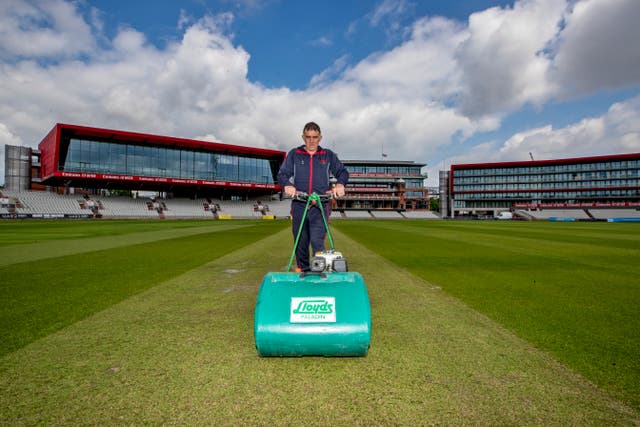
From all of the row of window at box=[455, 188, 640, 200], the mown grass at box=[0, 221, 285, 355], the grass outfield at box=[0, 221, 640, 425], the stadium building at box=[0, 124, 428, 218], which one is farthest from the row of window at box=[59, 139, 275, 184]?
the row of window at box=[455, 188, 640, 200]

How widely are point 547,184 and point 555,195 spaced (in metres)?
3.70

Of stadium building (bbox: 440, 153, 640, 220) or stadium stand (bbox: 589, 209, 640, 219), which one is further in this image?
stadium building (bbox: 440, 153, 640, 220)

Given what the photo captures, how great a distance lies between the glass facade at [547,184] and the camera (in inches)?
3214

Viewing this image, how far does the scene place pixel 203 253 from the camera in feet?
31.9

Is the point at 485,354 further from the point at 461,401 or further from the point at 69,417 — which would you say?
the point at 69,417

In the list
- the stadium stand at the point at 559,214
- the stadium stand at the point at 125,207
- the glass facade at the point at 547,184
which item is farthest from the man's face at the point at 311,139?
the glass facade at the point at 547,184

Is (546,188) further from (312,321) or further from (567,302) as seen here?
(312,321)

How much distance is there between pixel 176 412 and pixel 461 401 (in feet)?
5.62

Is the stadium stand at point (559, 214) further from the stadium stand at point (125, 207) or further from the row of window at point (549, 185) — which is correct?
the stadium stand at point (125, 207)

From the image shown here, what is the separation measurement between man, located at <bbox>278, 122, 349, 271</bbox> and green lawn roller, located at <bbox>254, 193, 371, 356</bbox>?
2052mm

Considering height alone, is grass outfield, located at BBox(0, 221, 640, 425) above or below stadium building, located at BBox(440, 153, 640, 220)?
below

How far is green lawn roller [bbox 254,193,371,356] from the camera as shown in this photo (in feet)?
8.02

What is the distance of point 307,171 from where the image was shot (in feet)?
15.9

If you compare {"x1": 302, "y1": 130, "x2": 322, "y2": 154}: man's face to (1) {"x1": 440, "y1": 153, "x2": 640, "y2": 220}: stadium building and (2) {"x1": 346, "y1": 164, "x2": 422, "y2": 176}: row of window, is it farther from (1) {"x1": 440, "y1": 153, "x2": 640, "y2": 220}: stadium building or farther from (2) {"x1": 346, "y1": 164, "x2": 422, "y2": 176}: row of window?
(2) {"x1": 346, "y1": 164, "x2": 422, "y2": 176}: row of window
